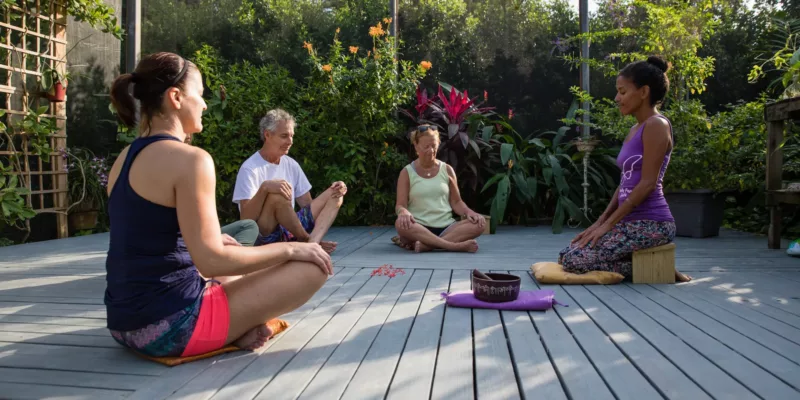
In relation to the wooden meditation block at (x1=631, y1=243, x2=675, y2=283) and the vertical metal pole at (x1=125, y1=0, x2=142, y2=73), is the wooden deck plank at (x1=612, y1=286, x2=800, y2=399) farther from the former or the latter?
the vertical metal pole at (x1=125, y1=0, x2=142, y2=73)

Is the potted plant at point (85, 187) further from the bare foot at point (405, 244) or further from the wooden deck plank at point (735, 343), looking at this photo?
the wooden deck plank at point (735, 343)

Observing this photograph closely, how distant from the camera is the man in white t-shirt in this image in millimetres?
3326

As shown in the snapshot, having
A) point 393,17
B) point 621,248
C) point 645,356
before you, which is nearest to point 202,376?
point 645,356

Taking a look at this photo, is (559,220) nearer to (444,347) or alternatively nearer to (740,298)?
(740,298)

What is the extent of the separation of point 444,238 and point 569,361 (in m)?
2.50

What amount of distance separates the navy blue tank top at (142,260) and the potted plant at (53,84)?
4.33 meters

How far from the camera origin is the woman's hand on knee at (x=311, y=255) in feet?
5.75

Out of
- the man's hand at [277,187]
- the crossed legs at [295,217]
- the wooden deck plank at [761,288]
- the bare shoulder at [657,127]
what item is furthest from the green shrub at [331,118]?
the wooden deck plank at [761,288]

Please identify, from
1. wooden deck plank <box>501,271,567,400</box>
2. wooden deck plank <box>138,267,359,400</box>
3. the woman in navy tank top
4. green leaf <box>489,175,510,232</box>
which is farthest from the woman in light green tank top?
the woman in navy tank top

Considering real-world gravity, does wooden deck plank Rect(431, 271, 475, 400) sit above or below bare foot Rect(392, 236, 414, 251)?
below

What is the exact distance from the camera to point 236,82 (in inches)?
234

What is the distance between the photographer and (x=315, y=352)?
1800mm

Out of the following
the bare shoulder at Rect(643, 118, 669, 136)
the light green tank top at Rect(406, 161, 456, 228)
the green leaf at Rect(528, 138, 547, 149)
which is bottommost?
the light green tank top at Rect(406, 161, 456, 228)

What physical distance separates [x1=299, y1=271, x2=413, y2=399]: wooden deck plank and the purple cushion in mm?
278
